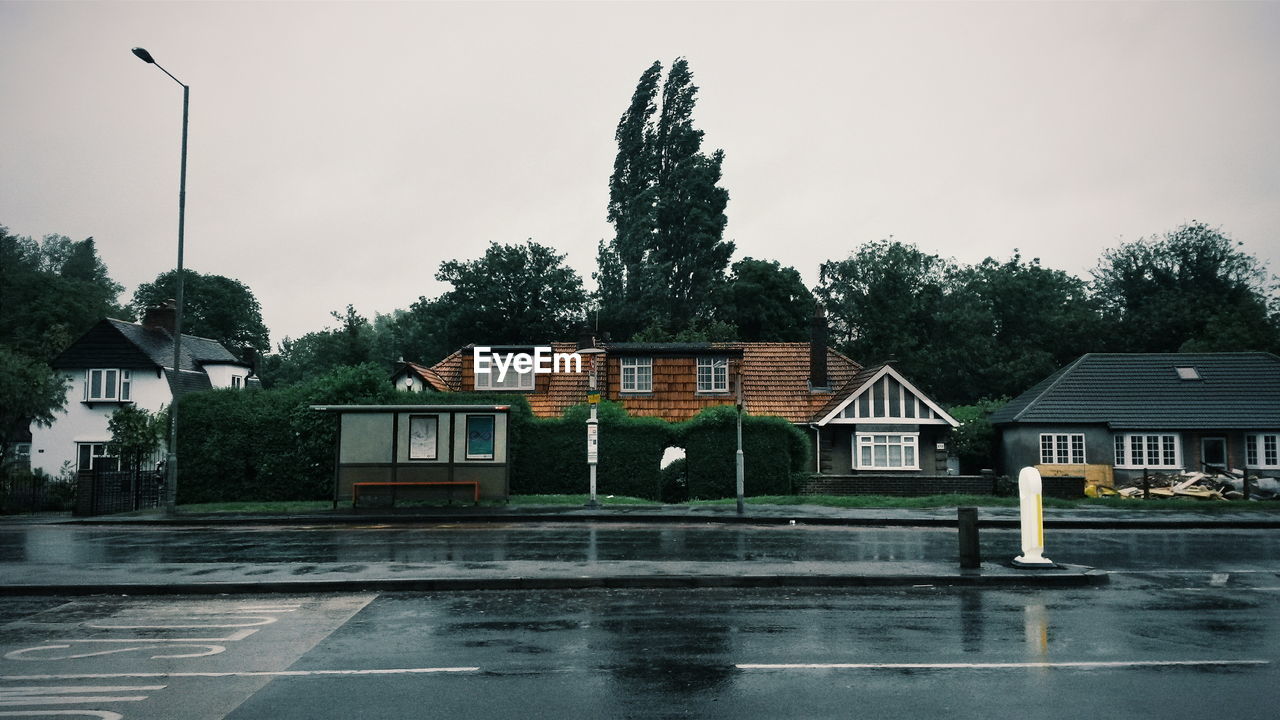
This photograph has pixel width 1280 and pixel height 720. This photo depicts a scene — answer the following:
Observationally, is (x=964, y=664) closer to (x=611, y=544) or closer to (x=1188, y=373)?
(x=611, y=544)

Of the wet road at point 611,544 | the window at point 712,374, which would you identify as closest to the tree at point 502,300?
the window at point 712,374

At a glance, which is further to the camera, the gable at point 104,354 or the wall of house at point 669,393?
the gable at point 104,354

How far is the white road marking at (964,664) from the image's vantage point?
24.2 ft

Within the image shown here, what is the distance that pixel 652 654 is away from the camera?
7.88 meters

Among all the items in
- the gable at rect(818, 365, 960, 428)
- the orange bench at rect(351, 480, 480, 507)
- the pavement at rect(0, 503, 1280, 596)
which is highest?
the gable at rect(818, 365, 960, 428)

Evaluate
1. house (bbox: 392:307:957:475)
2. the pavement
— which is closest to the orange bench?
the pavement

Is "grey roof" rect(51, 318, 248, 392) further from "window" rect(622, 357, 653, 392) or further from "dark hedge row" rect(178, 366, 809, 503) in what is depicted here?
"window" rect(622, 357, 653, 392)

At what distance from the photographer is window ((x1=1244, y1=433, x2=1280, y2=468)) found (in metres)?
35.0

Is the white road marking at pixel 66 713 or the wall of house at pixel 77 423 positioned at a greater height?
the wall of house at pixel 77 423

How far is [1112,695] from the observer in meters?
6.60

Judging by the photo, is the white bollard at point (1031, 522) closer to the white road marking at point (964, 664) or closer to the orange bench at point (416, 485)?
the white road marking at point (964, 664)

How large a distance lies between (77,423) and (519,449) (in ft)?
94.0

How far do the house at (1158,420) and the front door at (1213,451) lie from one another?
0.04 metres

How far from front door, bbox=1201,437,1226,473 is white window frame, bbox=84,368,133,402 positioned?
168ft
